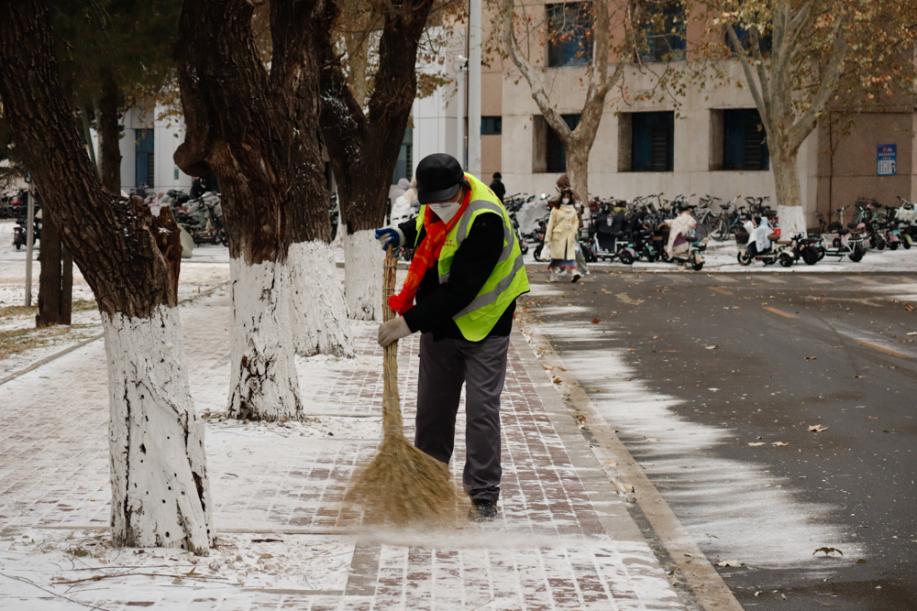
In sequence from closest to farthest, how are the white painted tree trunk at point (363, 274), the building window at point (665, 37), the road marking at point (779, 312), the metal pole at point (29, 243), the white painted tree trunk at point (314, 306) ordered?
the white painted tree trunk at point (314, 306), the white painted tree trunk at point (363, 274), the road marking at point (779, 312), the metal pole at point (29, 243), the building window at point (665, 37)

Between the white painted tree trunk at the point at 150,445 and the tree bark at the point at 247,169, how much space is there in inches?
140

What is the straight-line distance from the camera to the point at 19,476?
28.0ft

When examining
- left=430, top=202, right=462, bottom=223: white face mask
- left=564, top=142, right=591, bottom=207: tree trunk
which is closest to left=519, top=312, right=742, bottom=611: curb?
left=430, top=202, right=462, bottom=223: white face mask

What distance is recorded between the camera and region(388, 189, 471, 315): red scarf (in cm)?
729

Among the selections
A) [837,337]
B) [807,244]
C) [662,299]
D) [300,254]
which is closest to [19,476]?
[300,254]

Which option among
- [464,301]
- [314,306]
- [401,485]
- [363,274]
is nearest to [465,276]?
[464,301]

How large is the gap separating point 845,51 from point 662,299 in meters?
12.6

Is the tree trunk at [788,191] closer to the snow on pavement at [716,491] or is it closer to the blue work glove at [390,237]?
the snow on pavement at [716,491]

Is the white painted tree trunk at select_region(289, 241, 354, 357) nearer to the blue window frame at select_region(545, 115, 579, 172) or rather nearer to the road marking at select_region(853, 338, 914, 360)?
the road marking at select_region(853, 338, 914, 360)

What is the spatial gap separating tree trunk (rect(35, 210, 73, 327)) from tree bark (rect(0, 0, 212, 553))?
473 inches

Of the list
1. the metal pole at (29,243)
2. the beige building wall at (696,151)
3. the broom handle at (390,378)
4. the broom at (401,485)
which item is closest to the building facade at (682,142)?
the beige building wall at (696,151)

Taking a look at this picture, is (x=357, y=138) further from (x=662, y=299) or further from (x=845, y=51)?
(x=845, y=51)

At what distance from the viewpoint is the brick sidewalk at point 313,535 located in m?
6.04

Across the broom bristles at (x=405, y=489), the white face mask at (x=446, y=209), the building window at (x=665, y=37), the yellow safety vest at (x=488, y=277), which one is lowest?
the broom bristles at (x=405, y=489)
